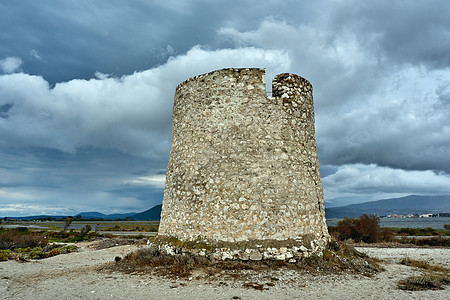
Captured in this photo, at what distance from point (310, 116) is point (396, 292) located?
6.44m

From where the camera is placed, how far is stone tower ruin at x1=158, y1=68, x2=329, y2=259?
9.22 m

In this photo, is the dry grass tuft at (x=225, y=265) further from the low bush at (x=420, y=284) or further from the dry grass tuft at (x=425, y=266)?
the dry grass tuft at (x=425, y=266)

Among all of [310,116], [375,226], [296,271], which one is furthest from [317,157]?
[375,226]

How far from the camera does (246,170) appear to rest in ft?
31.6

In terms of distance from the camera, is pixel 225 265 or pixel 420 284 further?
pixel 225 265

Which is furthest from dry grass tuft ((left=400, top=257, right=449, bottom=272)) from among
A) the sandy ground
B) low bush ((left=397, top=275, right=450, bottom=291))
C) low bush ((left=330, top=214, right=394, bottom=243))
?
low bush ((left=330, top=214, right=394, bottom=243))

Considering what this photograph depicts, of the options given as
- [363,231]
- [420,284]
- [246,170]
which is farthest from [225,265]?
[363,231]

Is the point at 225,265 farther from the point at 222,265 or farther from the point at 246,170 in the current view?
the point at 246,170

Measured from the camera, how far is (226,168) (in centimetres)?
973

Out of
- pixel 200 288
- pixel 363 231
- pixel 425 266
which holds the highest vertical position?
pixel 200 288

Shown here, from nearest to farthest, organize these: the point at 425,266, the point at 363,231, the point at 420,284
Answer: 1. the point at 420,284
2. the point at 425,266
3. the point at 363,231

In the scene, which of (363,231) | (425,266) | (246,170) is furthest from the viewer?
(363,231)

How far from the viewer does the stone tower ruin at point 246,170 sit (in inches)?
363

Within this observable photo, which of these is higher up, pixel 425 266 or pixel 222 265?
pixel 222 265
